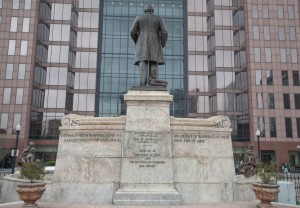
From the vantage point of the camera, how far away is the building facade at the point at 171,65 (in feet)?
192

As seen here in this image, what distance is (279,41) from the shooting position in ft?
203

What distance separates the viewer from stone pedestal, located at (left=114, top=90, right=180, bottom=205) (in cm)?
1067

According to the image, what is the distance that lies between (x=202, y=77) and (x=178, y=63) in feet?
21.4

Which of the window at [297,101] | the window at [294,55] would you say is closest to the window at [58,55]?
the window at [294,55]

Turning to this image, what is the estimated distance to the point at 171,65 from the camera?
69.2 meters

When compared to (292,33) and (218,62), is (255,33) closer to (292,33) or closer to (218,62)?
(292,33)

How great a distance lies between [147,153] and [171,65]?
58986 mm

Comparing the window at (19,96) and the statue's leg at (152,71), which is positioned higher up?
the window at (19,96)

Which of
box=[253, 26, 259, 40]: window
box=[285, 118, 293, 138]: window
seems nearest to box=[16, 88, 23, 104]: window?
box=[253, 26, 259, 40]: window

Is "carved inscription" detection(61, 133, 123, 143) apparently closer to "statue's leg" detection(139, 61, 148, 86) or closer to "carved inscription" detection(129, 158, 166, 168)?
"carved inscription" detection(129, 158, 166, 168)

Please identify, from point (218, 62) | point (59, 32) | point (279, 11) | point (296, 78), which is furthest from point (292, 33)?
point (59, 32)

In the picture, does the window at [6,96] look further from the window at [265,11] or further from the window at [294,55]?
the window at [294,55]

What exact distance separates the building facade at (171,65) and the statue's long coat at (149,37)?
49.5m

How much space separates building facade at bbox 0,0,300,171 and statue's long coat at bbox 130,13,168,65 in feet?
163
